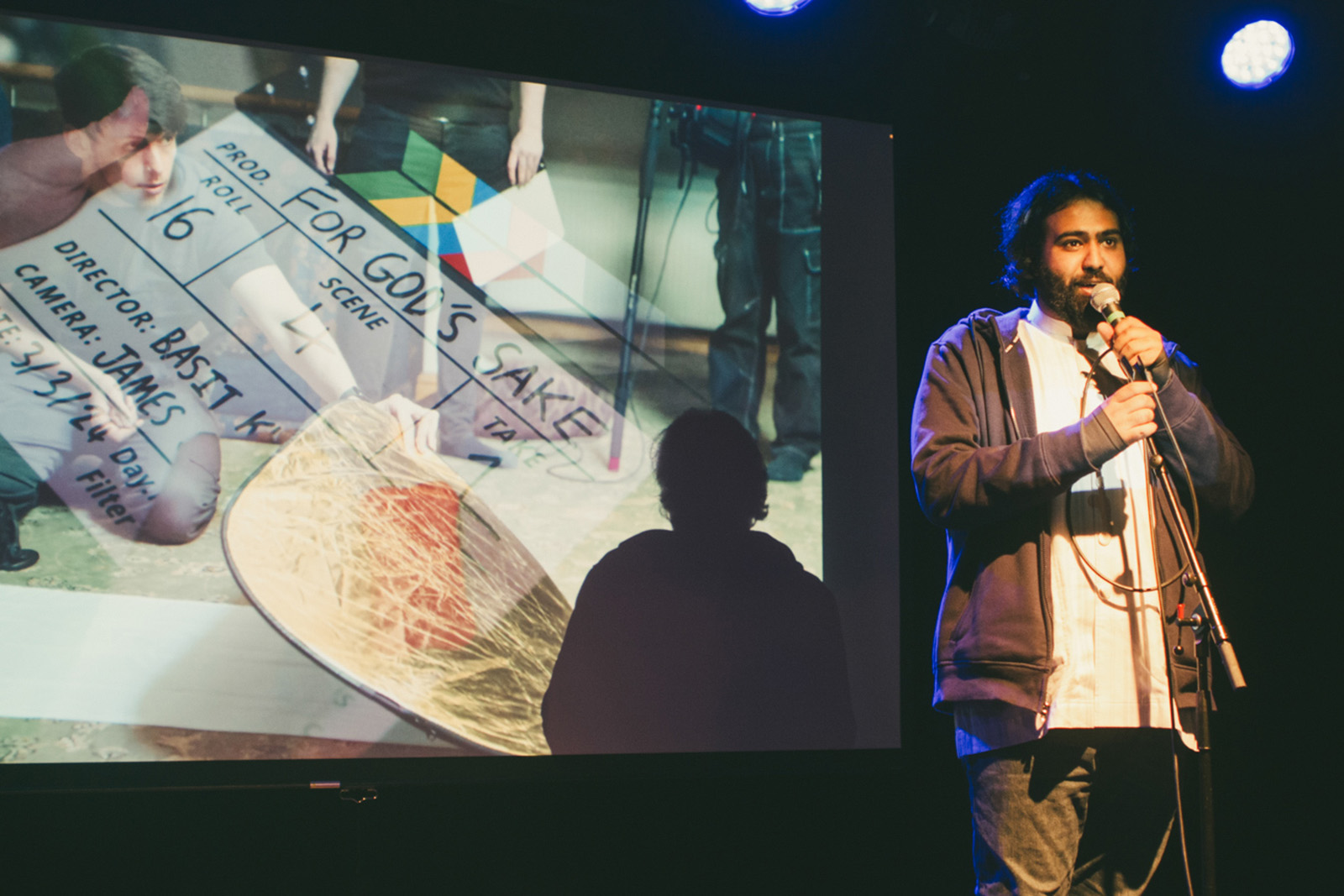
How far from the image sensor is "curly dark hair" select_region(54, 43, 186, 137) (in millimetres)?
1871

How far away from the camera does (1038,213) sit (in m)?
1.66

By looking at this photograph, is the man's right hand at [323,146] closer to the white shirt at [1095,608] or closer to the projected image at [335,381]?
the projected image at [335,381]

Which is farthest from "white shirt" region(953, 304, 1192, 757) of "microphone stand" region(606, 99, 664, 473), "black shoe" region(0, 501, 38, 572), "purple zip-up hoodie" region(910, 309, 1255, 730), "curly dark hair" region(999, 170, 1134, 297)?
"black shoe" region(0, 501, 38, 572)

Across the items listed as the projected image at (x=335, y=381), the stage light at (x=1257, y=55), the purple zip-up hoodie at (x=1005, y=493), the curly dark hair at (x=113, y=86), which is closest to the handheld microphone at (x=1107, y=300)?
the purple zip-up hoodie at (x=1005, y=493)

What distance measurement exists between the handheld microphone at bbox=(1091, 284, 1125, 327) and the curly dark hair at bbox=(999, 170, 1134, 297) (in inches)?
7.5

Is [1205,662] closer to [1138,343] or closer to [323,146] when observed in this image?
[1138,343]

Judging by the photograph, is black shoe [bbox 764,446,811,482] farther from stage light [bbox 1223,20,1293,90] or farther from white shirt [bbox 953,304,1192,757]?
stage light [bbox 1223,20,1293,90]

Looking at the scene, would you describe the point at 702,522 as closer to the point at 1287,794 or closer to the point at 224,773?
the point at 224,773

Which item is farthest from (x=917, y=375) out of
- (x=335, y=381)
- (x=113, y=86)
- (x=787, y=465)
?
(x=113, y=86)

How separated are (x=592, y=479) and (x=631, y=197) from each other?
0.70 meters

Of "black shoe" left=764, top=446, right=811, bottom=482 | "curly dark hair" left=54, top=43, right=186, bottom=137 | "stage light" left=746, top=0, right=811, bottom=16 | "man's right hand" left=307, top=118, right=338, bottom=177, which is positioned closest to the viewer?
"curly dark hair" left=54, top=43, right=186, bottom=137

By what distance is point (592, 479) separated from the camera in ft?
6.61

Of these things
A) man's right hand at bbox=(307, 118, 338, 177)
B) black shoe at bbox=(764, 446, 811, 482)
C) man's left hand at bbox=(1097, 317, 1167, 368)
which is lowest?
black shoe at bbox=(764, 446, 811, 482)

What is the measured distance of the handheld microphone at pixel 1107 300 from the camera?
4.68ft
